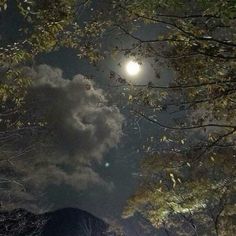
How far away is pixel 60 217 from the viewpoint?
138 feet

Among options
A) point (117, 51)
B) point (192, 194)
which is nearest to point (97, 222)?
point (192, 194)

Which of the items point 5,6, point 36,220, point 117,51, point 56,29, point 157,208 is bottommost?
point 36,220

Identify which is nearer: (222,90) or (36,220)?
(222,90)

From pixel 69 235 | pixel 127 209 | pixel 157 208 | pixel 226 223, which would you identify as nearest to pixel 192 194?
pixel 157 208

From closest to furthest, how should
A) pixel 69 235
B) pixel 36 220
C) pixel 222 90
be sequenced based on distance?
pixel 222 90 → pixel 36 220 → pixel 69 235

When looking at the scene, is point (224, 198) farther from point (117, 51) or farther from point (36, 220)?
point (36, 220)

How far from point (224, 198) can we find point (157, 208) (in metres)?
5.61

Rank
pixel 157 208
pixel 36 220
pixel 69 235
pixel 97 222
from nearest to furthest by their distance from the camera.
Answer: pixel 157 208
pixel 36 220
pixel 69 235
pixel 97 222

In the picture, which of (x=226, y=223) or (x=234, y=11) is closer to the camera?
(x=234, y=11)

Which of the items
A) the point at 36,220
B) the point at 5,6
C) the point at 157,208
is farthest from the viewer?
the point at 36,220

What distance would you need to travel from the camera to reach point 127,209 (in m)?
22.7

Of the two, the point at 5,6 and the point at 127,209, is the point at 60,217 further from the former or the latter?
the point at 5,6

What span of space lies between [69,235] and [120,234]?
5.33 m

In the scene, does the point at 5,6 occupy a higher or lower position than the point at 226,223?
higher
